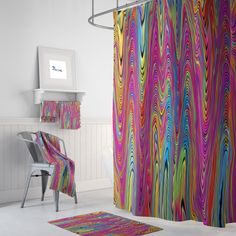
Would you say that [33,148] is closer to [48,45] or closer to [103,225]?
[48,45]

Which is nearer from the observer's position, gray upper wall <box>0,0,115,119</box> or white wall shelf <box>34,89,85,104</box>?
gray upper wall <box>0,0,115,119</box>

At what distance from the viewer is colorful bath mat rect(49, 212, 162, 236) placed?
3221mm

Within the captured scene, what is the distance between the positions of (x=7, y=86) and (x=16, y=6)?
887mm

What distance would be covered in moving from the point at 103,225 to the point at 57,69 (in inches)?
82.6

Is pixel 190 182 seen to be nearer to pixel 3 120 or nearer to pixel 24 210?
pixel 24 210

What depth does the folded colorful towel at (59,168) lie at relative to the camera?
4.02m

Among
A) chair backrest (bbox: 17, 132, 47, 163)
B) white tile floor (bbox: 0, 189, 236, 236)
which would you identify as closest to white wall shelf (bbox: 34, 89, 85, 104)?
chair backrest (bbox: 17, 132, 47, 163)

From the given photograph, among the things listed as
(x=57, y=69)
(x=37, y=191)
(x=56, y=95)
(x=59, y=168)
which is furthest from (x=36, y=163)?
(x=57, y=69)

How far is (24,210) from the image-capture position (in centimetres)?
397

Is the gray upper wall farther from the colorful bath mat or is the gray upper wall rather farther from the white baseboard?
the colorful bath mat

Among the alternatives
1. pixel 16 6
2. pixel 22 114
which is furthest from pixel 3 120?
pixel 16 6

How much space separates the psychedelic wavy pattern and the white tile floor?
131mm

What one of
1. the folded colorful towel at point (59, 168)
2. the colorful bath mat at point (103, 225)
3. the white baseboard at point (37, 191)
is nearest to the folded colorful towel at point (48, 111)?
the folded colorful towel at point (59, 168)

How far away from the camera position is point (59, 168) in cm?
405
